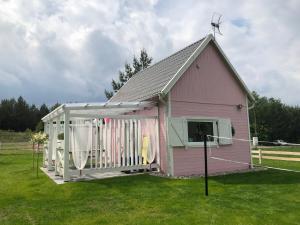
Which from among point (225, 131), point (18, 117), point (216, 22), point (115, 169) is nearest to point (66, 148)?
point (115, 169)

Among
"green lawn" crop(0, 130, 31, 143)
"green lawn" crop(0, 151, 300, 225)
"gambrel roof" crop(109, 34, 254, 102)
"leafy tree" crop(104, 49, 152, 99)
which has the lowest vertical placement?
"green lawn" crop(0, 151, 300, 225)

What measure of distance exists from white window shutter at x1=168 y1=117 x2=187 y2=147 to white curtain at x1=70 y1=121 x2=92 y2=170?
2.95m

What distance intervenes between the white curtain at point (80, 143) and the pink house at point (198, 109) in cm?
274

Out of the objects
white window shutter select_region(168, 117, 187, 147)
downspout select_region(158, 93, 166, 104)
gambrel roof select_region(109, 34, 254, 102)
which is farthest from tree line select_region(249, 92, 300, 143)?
downspout select_region(158, 93, 166, 104)

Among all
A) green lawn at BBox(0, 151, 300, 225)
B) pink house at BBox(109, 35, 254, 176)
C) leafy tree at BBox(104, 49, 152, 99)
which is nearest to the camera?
green lawn at BBox(0, 151, 300, 225)

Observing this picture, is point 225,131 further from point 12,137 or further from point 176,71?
point 12,137

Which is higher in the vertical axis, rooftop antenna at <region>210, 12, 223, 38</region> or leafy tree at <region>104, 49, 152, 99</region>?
leafy tree at <region>104, 49, 152, 99</region>

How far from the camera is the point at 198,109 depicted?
40.0 ft

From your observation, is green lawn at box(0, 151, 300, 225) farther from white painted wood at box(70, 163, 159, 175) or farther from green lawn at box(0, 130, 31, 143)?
green lawn at box(0, 130, 31, 143)

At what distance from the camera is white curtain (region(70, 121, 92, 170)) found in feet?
34.2

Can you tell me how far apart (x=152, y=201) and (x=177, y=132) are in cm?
418

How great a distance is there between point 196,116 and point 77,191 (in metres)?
5.67

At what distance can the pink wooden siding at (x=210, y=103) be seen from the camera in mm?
11516

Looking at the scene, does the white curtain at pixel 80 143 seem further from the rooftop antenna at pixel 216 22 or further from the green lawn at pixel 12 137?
the green lawn at pixel 12 137
